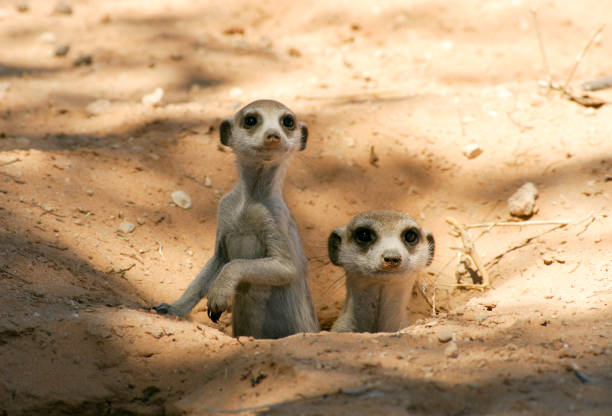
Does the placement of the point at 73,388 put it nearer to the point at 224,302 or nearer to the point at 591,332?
the point at 224,302

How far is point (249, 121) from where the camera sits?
3.89 m

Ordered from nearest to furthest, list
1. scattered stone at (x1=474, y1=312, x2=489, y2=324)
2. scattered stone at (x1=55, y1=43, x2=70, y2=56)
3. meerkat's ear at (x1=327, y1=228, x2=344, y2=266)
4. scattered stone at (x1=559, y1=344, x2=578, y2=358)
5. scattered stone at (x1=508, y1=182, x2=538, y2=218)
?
scattered stone at (x1=559, y1=344, x2=578, y2=358) → scattered stone at (x1=474, y1=312, x2=489, y2=324) → meerkat's ear at (x1=327, y1=228, x2=344, y2=266) → scattered stone at (x1=508, y1=182, x2=538, y2=218) → scattered stone at (x1=55, y1=43, x2=70, y2=56)

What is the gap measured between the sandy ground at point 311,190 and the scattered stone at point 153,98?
2.8 inches

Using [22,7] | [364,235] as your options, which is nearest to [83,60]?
[22,7]

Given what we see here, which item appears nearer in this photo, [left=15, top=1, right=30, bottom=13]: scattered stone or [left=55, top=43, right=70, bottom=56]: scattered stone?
[left=55, top=43, right=70, bottom=56]: scattered stone

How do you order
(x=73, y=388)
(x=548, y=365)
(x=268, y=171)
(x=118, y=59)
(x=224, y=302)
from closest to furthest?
(x=548, y=365), (x=73, y=388), (x=224, y=302), (x=268, y=171), (x=118, y=59)

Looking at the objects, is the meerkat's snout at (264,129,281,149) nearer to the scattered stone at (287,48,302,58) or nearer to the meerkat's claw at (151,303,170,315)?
the meerkat's claw at (151,303,170,315)

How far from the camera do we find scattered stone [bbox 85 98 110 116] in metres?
5.95

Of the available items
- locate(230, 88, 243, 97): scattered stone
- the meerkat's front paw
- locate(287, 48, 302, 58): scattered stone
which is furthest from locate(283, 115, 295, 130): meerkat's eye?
locate(287, 48, 302, 58): scattered stone

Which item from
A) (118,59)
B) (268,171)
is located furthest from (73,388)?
(118,59)

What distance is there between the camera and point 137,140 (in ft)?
17.6

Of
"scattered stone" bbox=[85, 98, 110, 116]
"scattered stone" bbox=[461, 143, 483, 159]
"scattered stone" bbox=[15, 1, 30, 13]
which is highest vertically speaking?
"scattered stone" bbox=[15, 1, 30, 13]

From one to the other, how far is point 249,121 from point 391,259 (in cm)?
116

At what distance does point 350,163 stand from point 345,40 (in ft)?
9.92
